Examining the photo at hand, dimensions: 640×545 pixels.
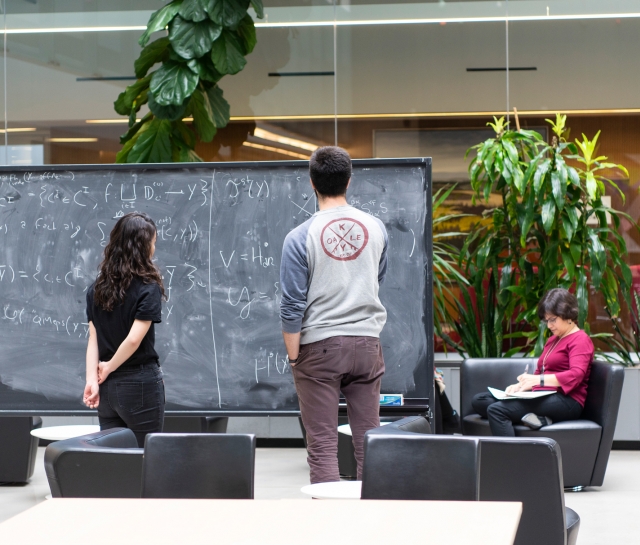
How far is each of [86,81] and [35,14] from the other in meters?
0.68

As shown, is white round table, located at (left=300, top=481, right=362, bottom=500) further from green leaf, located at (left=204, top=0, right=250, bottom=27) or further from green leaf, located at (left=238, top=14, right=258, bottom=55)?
green leaf, located at (left=238, top=14, right=258, bottom=55)

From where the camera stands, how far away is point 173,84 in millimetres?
5410

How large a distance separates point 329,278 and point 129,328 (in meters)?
0.78

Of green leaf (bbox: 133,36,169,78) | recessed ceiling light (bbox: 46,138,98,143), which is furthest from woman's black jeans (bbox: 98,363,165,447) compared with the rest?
recessed ceiling light (bbox: 46,138,98,143)

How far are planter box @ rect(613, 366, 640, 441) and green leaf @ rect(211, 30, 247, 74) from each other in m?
3.32

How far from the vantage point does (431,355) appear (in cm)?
368

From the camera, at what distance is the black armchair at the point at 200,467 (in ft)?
6.97

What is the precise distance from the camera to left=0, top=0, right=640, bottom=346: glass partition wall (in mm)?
6246

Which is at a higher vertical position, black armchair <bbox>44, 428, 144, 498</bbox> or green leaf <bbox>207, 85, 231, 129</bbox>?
green leaf <bbox>207, 85, 231, 129</bbox>

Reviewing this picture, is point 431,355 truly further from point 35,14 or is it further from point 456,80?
point 35,14

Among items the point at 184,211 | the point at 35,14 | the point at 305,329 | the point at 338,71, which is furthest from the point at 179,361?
the point at 35,14

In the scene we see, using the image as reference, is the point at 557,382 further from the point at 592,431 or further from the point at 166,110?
the point at 166,110

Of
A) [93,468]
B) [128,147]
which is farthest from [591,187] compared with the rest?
[93,468]

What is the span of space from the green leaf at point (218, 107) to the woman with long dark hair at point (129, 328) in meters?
2.89
